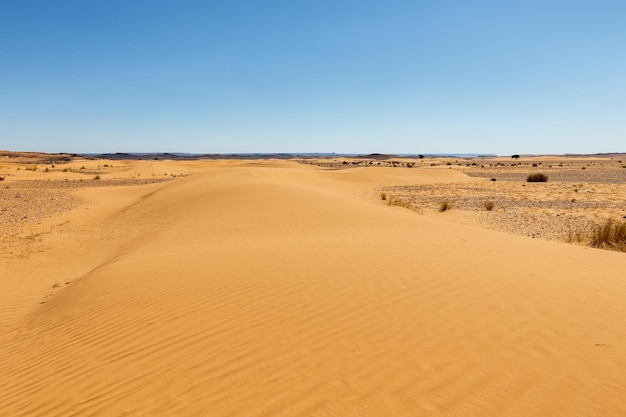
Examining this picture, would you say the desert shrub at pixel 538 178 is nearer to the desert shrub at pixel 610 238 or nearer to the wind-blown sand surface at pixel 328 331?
the desert shrub at pixel 610 238

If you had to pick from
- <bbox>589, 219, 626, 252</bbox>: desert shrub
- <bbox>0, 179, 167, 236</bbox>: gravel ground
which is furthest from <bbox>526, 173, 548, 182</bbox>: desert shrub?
<bbox>0, 179, 167, 236</bbox>: gravel ground

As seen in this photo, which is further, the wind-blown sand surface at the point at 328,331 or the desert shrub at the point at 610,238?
the desert shrub at the point at 610,238

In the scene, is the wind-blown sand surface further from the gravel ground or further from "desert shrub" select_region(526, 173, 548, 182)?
"desert shrub" select_region(526, 173, 548, 182)

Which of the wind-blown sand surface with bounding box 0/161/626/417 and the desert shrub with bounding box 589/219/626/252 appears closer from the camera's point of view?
the wind-blown sand surface with bounding box 0/161/626/417

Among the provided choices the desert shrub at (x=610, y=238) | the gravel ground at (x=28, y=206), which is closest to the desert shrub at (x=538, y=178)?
the desert shrub at (x=610, y=238)

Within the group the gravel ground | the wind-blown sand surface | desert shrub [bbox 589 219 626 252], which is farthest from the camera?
the gravel ground

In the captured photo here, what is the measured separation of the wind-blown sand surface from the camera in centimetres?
321

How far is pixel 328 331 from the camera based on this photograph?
437 centimetres

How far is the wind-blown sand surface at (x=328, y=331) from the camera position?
127 inches

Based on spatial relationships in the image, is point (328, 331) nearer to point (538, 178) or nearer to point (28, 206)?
point (28, 206)

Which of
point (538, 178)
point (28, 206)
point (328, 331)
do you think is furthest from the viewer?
point (538, 178)

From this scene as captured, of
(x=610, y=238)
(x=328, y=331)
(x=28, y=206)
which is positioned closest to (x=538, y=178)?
(x=610, y=238)

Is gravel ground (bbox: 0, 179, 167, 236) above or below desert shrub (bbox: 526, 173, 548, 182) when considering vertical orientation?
below

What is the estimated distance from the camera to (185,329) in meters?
4.84
